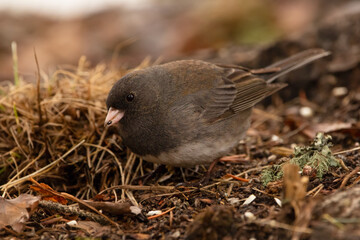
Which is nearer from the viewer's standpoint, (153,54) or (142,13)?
(153,54)

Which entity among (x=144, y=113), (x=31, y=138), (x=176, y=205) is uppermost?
(x=144, y=113)

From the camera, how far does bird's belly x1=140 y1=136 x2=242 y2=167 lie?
3082mm

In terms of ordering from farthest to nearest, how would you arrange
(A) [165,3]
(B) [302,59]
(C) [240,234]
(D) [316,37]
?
(A) [165,3]
(D) [316,37]
(B) [302,59]
(C) [240,234]

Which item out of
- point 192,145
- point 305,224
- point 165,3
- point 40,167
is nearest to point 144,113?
point 192,145

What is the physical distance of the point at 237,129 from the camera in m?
3.48

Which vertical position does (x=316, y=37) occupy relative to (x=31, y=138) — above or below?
above

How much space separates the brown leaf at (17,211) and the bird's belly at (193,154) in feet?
2.99

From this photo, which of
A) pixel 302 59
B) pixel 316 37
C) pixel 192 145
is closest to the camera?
pixel 192 145

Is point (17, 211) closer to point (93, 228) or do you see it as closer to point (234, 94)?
point (93, 228)

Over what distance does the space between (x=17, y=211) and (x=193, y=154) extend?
49.2 inches

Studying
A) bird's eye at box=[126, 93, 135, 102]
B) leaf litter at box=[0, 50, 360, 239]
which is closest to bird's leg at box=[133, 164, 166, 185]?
leaf litter at box=[0, 50, 360, 239]

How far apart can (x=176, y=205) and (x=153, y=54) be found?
531 cm

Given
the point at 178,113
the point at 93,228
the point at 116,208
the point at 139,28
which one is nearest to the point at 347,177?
the point at 178,113

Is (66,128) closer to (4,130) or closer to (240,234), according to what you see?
(4,130)
